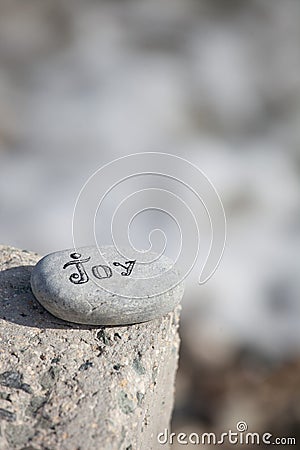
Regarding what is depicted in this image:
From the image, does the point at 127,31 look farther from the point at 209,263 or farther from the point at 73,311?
the point at 73,311

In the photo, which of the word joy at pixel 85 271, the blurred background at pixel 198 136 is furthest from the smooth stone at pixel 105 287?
the blurred background at pixel 198 136

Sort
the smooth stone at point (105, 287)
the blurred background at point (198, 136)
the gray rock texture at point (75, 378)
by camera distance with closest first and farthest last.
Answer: the gray rock texture at point (75, 378)
the smooth stone at point (105, 287)
the blurred background at point (198, 136)

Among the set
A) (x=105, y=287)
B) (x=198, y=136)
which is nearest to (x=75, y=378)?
(x=105, y=287)

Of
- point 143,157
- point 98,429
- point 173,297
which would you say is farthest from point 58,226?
point 98,429

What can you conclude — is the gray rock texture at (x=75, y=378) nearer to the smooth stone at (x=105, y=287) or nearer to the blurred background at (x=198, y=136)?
the smooth stone at (x=105, y=287)

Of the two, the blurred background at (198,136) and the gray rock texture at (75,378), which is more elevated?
the blurred background at (198,136)

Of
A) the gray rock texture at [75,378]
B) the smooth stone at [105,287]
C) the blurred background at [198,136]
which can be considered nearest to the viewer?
the gray rock texture at [75,378]

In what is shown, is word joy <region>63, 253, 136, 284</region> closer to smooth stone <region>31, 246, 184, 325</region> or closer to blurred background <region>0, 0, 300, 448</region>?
smooth stone <region>31, 246, 184, 325</region>
